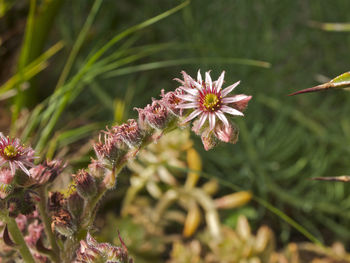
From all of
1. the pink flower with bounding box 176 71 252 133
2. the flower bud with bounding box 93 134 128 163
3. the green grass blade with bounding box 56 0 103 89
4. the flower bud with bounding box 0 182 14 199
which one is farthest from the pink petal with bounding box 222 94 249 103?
the green grass blade with bounding box 56 0 103 89

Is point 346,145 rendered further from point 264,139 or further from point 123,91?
point 123,91

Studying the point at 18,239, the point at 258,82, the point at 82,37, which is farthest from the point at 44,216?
the point at 258,82

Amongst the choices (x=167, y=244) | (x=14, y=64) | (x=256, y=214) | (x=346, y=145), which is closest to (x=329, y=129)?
(x=346, y=145)

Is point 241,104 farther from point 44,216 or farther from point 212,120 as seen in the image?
point 44,216

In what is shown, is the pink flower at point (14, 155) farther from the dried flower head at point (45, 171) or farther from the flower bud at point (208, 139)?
the flower bud at point (208, 139)

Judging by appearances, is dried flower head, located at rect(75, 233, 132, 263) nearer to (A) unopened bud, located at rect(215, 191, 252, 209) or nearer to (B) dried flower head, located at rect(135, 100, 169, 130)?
(B) dried flower head, located at rect(135, 100, 169, 130)
